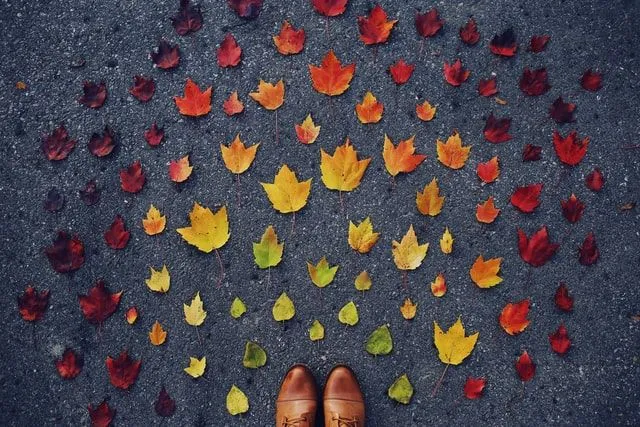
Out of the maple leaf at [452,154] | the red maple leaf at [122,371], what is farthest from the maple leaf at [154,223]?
the maple leaf at [452,154]

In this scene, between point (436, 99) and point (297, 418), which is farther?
point (436, 99)

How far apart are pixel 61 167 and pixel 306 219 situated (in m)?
1.00

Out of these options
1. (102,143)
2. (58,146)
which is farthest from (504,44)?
(58,146)

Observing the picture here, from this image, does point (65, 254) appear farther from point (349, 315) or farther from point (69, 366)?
point (349, 315)

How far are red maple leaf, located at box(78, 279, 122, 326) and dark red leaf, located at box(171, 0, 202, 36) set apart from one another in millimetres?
1064

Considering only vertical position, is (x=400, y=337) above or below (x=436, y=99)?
below

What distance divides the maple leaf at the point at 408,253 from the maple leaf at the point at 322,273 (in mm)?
246

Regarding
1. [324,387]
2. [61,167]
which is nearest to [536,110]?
[324,387]

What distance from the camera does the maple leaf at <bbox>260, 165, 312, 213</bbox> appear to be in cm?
227

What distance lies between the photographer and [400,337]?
7.26ft

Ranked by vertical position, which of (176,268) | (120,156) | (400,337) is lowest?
(400,337)

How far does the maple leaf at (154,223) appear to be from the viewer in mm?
2256

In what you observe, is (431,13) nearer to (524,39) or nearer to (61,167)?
(524,39)

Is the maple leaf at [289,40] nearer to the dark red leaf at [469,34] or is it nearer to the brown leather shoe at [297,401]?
the dark red leaf at [469,34]
